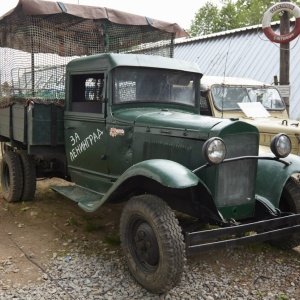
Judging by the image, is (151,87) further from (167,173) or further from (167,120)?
(167,173)

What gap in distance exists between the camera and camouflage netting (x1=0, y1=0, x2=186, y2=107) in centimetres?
521

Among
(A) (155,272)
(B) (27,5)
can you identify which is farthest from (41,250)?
(B) (27,5)

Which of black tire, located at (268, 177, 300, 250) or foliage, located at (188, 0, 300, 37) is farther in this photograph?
foliage, located at (188, 0, 300, 37)

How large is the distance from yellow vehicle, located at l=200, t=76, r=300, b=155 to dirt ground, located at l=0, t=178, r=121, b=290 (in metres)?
2.26

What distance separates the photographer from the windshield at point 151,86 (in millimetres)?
4289

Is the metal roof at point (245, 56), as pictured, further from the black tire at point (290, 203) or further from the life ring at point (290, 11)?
the black tire at point (290, 203)

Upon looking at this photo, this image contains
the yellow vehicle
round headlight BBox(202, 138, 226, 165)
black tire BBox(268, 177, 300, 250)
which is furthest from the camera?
the yellow vehicle

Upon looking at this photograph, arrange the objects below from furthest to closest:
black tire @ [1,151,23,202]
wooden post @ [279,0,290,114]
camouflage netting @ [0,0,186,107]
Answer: wooden post @ [279,0,290,114], black tire @ [1,151,23,202], camouflage netting @ [0,0,186,107]

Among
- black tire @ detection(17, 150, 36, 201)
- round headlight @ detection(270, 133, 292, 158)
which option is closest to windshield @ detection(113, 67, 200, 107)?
round headlight @ detection(270, 133, 292, 158)

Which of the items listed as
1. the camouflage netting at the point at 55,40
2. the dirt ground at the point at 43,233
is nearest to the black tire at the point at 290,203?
the dirt ground at the point at 43,233

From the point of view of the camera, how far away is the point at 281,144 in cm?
360

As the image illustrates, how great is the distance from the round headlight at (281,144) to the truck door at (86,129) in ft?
5.71

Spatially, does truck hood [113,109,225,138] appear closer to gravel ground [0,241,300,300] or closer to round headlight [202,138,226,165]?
round headlight [202,138,226,165]

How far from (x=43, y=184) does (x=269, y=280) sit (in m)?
4.42
